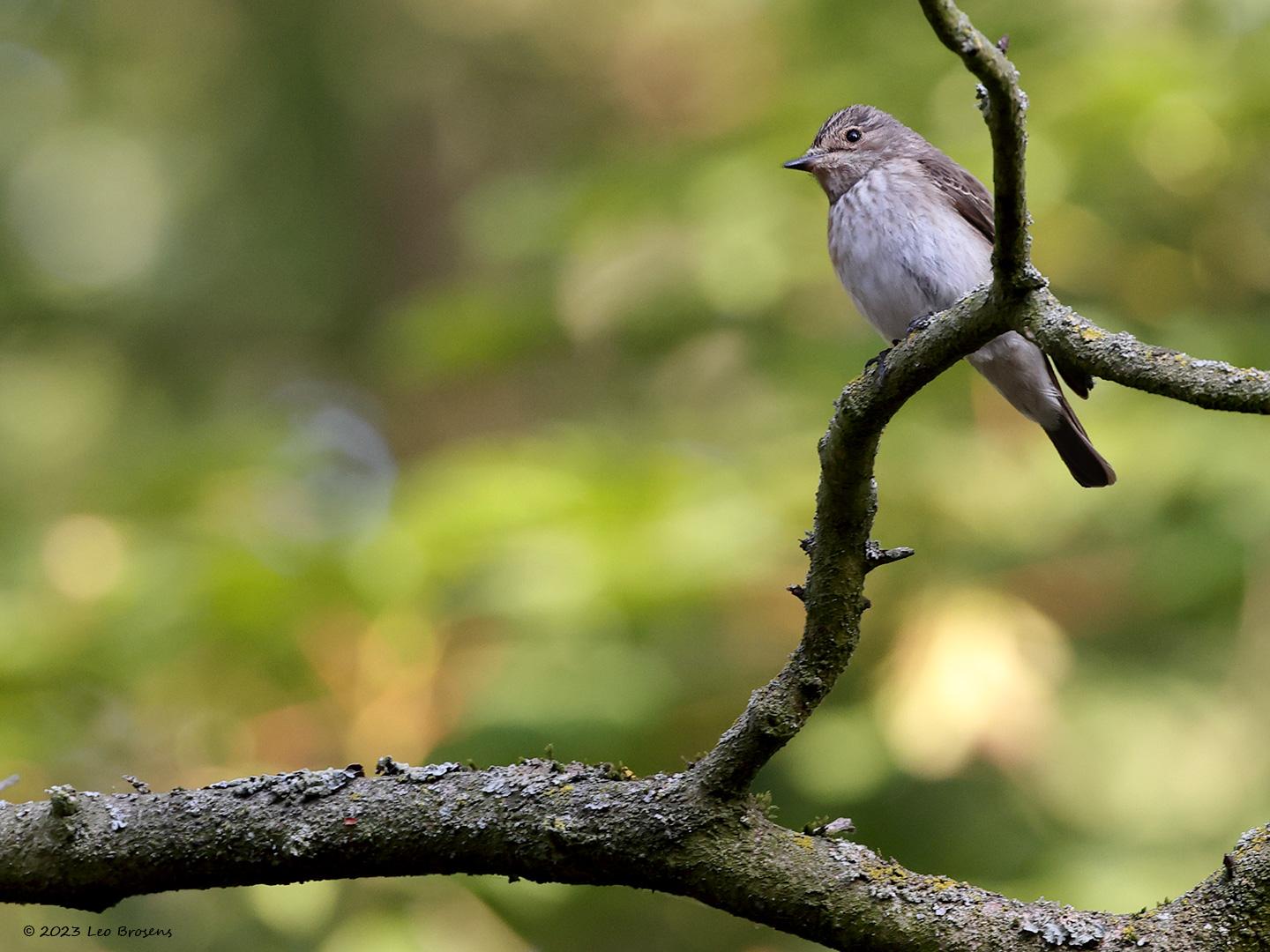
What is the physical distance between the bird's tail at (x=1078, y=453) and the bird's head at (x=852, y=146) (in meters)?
1.09

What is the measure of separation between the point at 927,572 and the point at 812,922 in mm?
3350

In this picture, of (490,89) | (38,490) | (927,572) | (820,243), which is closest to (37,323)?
(38,490)

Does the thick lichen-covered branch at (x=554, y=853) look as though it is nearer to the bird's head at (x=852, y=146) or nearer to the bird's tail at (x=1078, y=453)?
the bird's tail at (x=1078, y=453)

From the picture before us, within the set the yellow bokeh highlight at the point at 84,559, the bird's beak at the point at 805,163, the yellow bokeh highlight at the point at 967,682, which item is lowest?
the yellow bokeh highlight at the point at 967,682

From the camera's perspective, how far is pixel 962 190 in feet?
17.1

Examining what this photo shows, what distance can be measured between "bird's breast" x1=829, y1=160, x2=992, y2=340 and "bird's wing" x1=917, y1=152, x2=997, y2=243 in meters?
0.05

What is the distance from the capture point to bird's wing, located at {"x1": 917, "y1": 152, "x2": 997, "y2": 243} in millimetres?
5172

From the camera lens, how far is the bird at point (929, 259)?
484cm

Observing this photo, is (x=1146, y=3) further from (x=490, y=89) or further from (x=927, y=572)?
(x=490, y=89)

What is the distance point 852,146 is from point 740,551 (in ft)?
5.12

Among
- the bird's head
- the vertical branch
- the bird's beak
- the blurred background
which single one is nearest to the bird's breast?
the bird's head

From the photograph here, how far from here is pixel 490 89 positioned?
10141 millimetres

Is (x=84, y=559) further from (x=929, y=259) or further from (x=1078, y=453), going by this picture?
(x=1078, y=453)

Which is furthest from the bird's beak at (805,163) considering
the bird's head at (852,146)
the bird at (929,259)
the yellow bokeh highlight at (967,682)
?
the yellow bokeh highlight at (967,682)
